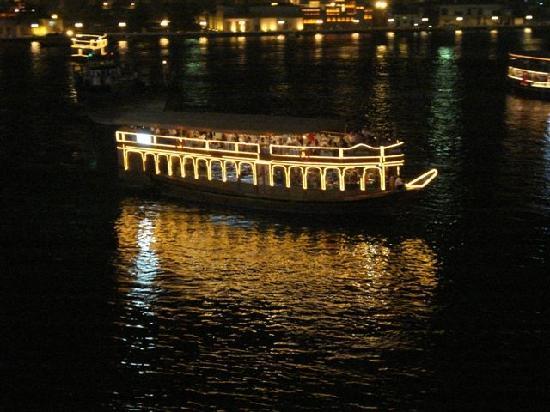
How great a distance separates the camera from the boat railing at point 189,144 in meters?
43.9

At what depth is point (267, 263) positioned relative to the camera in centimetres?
3659

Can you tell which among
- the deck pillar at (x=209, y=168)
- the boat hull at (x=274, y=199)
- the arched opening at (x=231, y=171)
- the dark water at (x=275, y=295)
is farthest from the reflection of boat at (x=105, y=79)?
the deck pillar at (x=209, y=168)

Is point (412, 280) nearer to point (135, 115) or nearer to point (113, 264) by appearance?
point (113, 264)

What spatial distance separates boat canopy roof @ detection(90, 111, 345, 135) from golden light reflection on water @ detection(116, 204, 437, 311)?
4684 millimetres

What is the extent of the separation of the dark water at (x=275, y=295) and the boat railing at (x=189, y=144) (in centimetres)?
277

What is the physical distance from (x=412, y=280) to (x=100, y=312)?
11.4 m

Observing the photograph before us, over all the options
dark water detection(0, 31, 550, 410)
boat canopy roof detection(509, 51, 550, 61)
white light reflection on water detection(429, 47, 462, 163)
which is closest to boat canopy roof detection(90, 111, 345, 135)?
dark water detection(0, 31, 550, 410)

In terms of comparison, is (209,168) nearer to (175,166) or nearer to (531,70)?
(175,166)

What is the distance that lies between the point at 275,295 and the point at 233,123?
14.0 meters

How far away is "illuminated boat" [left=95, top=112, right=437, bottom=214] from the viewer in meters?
41.8

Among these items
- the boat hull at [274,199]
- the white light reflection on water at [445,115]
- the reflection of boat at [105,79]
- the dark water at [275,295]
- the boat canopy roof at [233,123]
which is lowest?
the dark water at [275,295]

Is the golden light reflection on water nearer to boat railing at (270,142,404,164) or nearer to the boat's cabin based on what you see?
boat railing at (270,142,404,164)

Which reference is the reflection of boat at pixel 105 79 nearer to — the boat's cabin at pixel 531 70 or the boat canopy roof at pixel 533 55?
the boat's cabin at pixel 531 70

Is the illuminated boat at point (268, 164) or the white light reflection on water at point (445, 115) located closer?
the illuminated boat at point (268, 164)
